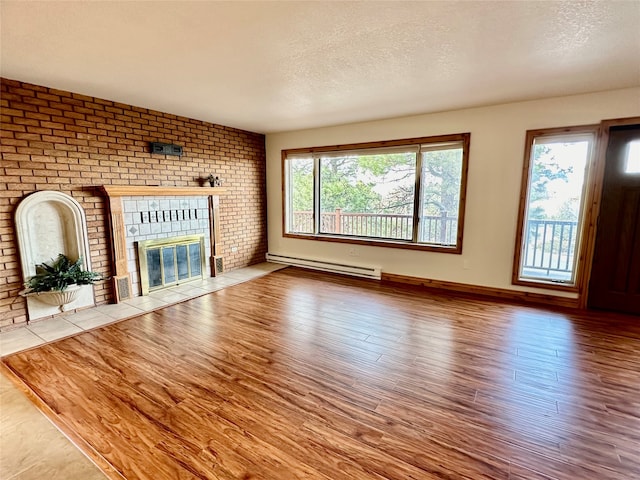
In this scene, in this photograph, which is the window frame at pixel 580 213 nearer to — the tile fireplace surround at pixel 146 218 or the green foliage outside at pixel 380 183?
the green foliage outside at pixel 380 183

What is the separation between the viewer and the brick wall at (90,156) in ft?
9.48

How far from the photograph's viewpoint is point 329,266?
204 inches

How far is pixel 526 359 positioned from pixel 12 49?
14.9 feet

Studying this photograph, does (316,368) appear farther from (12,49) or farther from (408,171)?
(408,171)

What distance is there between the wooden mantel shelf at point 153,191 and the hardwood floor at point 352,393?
147 cm

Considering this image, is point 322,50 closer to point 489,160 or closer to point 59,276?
point 489,160

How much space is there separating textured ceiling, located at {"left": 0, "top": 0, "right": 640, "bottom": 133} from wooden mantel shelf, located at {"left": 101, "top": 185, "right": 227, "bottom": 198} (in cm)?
100

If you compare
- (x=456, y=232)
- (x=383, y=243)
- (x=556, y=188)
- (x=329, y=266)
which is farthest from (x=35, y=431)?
(x=556, y=188)

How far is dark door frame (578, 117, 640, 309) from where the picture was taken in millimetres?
3223

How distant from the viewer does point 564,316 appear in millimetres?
3334

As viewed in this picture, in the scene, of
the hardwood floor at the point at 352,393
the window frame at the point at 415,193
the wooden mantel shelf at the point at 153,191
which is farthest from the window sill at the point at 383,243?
the wooden mantel shelf at the point at 153,191

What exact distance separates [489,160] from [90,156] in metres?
4.69

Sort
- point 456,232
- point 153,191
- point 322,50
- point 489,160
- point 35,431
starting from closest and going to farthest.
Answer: point 35,431 < point 322,50 < point 489,160 < point 153,191 < point 456,232

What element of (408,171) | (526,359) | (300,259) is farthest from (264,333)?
(408,171)
